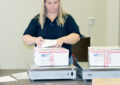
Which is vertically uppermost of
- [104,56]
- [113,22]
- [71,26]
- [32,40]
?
[113,22]

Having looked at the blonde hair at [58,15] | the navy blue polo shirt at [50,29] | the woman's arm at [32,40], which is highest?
the blonde hair at [58,15]

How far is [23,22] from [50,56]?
245cm

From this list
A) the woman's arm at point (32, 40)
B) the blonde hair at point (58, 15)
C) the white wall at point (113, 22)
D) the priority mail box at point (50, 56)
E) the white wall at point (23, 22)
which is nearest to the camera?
the priority mail box at point (50, 56)

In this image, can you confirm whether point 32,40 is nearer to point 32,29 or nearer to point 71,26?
point 32,29

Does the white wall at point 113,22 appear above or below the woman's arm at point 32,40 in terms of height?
above

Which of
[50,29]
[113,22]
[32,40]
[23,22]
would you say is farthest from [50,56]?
[113,22]

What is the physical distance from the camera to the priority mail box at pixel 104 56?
68.0 inches

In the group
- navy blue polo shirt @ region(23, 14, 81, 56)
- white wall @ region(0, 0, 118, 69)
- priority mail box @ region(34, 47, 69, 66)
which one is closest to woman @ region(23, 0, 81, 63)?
navy blue polo shirt @ region(23, 14, 81, 56)

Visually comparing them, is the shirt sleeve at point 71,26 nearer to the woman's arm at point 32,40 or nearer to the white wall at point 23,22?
the woman's arm at point 32,40

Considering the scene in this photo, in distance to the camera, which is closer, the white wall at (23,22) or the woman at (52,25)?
the woman at (52,25)

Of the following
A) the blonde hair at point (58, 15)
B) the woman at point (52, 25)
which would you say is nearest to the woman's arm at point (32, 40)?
the woman at point (52, 25)

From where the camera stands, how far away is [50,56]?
1713 millimetres

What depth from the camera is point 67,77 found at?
1.70 metres

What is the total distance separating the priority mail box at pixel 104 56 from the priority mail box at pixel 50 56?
0.62 feet
